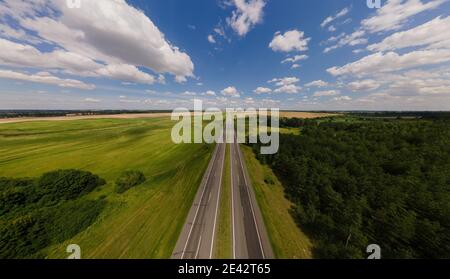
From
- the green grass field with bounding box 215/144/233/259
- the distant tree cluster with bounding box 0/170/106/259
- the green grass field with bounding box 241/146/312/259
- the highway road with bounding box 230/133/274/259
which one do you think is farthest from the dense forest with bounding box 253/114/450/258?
the distant tree cluster with bounding box 0/170/106/259

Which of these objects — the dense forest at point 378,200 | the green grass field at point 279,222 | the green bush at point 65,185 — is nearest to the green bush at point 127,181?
the green bush at point 65,185

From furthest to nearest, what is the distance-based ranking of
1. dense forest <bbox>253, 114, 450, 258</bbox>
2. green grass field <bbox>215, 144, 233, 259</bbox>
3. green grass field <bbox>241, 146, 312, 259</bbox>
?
green grass field <bbox>241, 146, 312, 259</bbox>
green grass field <bbox>215, 144, 233, 259</bbox>
dense forest <bbox>253, 114, 450, 258</bbox>

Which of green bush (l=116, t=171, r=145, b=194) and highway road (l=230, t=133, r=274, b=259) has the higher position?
green bush (l=116, t=171, r=145, b=194)

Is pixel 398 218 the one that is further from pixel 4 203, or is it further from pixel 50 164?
pixel 50 164

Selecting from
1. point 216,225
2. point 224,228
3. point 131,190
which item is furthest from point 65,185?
point 224,228

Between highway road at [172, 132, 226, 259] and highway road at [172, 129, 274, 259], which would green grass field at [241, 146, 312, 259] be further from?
highway road at [172, 132, 226, 259]

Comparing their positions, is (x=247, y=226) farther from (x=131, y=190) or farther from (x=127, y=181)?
(x=127, y=181)
